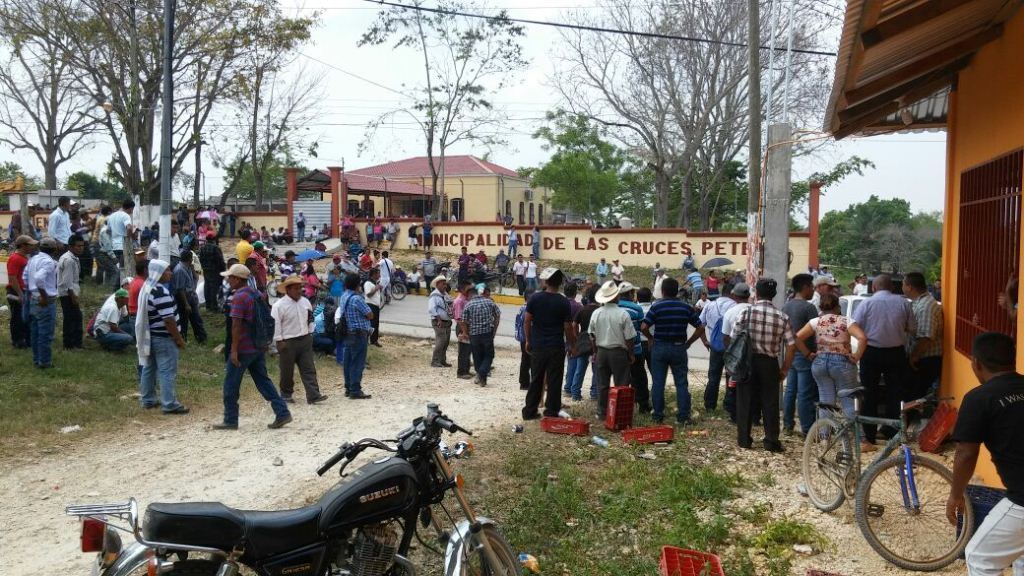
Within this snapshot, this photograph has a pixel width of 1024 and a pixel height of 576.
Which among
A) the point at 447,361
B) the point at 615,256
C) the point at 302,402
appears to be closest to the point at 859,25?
the point at 302,402

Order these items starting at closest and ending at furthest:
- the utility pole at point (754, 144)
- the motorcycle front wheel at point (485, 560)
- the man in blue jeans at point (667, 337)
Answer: the motorcycle front wheel at point (485, 560), the man in blue jeans at point (667, 337), the utility pole at point (754, 144)

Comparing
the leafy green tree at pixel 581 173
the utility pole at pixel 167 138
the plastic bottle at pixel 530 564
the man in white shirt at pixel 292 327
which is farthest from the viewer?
the leafy green tree at pixel 581 173

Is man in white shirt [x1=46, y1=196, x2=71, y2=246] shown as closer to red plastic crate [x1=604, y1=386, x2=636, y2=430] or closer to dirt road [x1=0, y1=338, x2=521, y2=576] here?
dirt road [x1=0, y1=338, x2=521, y2=576]

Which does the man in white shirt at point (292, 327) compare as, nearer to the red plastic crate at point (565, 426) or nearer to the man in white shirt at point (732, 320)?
the red plastic crate at point (565, 426)

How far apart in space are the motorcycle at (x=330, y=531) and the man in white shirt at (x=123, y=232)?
13765mm

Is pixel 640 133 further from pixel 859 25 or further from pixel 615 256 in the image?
pixel 859 25

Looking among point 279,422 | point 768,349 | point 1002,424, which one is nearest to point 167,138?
point 279,422

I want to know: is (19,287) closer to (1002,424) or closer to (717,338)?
(717,338)

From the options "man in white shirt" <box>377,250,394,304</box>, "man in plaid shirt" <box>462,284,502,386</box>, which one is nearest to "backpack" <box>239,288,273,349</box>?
"man in plaid shirt" <box>462,284,502,386</box>

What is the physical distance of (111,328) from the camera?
1266cm

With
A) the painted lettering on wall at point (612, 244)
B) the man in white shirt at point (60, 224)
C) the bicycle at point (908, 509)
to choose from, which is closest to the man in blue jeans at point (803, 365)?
the bicycle at point (908, 509)

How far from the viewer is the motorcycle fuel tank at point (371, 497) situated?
417 cm

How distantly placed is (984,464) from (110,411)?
30.0 feet

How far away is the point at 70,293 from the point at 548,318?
23.5ft
